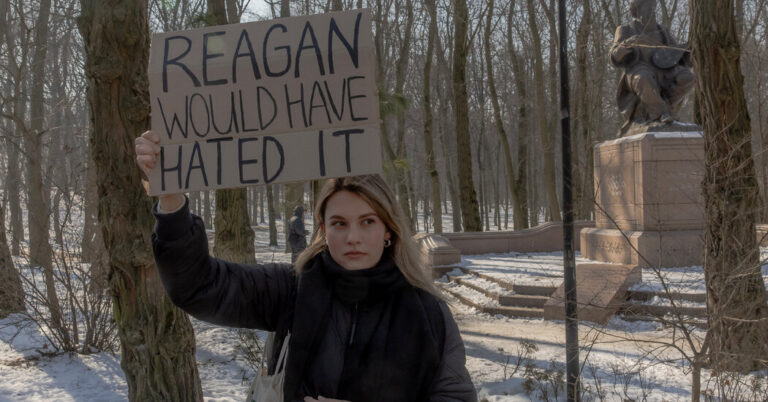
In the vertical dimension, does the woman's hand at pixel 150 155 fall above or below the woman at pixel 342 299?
above

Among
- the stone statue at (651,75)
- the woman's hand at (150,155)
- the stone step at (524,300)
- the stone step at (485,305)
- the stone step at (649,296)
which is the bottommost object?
the stone step at (485,305)

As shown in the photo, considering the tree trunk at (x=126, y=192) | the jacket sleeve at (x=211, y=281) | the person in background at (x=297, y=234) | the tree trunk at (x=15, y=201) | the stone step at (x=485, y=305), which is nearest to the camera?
the jacket sleeve at (x=211, y=281)

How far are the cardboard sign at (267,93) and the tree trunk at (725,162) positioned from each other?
3941 mm

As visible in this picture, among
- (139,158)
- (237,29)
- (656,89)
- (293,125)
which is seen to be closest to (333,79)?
(293,125)

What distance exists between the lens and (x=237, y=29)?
6.57 ft

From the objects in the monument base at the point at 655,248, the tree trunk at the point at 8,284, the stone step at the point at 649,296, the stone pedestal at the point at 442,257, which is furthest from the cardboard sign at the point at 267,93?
the stone pedestal at the point at 442,257

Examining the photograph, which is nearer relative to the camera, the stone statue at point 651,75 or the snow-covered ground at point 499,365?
Result: the snow-covered ground at point 499,365

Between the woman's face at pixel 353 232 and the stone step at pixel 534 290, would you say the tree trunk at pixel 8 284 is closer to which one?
the woman's face at pixel 353 232

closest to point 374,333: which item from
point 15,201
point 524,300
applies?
point 524,300

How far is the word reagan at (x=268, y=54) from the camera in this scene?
1992mm

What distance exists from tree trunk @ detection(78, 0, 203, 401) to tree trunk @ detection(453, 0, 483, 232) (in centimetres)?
1383

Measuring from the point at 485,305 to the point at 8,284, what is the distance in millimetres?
6781

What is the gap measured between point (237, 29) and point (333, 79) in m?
0.36

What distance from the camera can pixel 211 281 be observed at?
176cm
